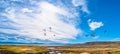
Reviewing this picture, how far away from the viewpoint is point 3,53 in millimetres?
177000

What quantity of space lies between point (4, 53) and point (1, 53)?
2.88 m

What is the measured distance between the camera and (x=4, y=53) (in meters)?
178

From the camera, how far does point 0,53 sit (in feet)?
A: 572

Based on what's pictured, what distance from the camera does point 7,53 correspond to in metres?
179

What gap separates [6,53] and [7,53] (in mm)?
751

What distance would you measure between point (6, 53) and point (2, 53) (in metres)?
2.94

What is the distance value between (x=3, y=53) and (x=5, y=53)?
2.15m

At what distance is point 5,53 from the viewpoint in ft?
587

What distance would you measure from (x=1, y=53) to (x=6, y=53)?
451cm

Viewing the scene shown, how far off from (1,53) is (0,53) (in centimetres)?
122

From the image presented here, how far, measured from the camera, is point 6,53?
587 ft

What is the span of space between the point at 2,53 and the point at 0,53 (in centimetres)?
333
